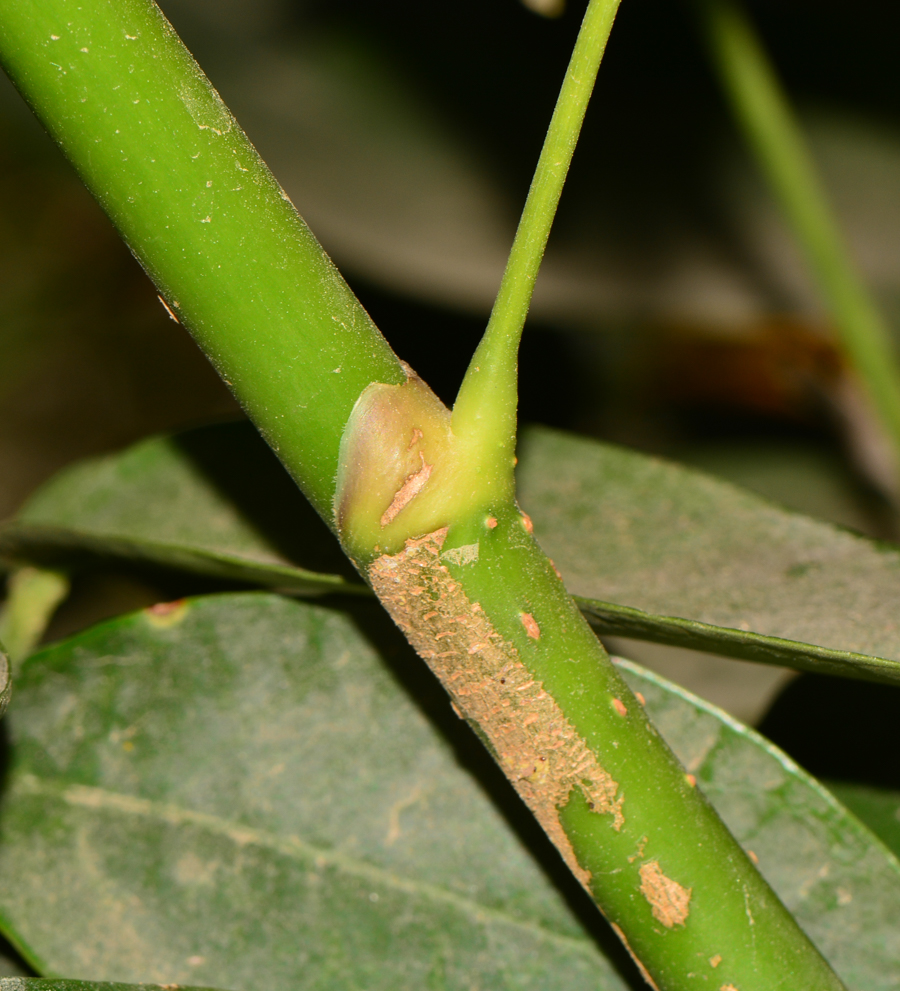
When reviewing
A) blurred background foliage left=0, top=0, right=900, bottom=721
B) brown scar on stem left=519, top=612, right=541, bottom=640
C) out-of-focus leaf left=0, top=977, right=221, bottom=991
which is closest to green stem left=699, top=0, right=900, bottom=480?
blurred background foliage left=0, top=0, right=900, bottom=721

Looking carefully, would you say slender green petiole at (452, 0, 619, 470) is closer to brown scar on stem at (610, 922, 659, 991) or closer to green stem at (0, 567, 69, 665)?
brown scar on stem at (610, 922, 659, 991)

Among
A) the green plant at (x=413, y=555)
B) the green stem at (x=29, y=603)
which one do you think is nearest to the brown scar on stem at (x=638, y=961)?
the green plant at (x=413, y=555)

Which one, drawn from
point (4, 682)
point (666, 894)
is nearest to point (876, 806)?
point (666, 894)

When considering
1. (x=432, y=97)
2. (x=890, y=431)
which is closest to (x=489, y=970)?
(x=890, y=431)

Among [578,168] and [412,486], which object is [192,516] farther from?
[578,168]

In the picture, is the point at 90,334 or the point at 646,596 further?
the point at 90,334

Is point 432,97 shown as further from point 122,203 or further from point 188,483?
point 122,203

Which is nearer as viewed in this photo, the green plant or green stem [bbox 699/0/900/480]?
the green plant

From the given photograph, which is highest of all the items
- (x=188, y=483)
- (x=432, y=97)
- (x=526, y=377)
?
(x=432, y=97)
